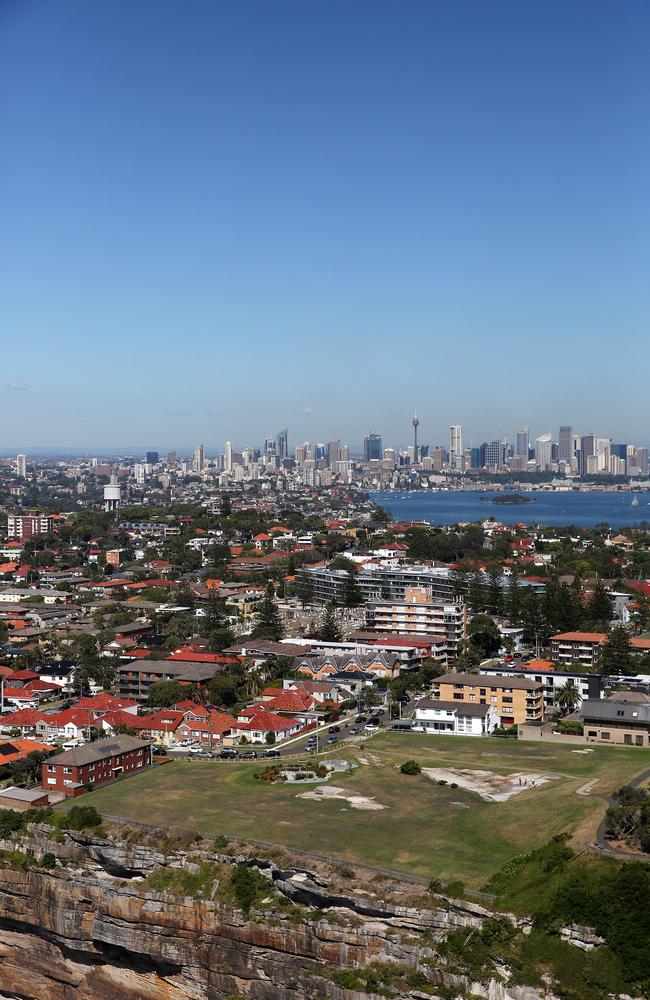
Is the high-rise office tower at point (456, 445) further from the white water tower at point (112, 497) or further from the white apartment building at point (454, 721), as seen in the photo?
the white apartment building at point (454, 721)

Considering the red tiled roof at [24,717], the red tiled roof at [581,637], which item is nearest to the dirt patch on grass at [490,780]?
the red tiled roof at [24,717]

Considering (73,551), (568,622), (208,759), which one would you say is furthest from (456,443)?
(208,759)

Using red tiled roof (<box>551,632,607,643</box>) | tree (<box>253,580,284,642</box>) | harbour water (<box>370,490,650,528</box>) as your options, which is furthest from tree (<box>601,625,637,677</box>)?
harbour water (<box>370,490,650,528</box>)

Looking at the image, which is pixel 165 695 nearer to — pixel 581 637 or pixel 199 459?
pixel 581 637

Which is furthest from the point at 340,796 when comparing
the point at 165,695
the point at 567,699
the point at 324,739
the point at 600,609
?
the point at 600,609

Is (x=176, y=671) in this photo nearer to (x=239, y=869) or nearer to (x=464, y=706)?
(x=464, y=706)
